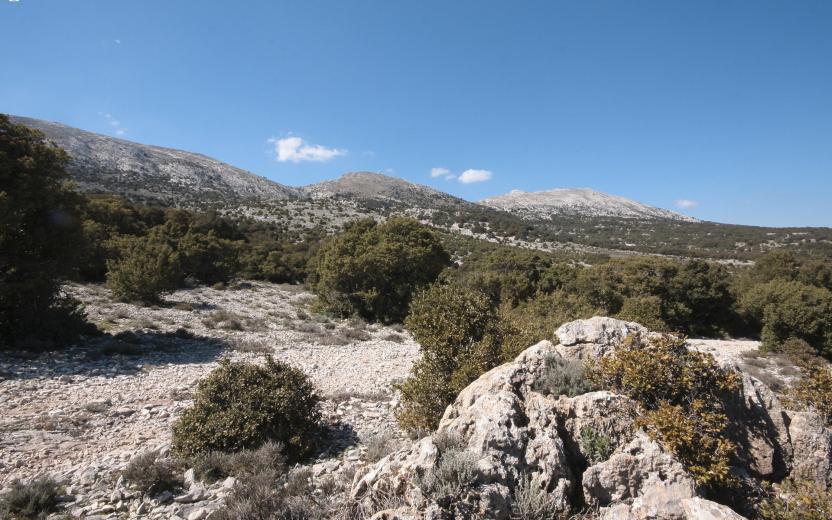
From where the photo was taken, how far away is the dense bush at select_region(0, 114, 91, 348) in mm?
11445

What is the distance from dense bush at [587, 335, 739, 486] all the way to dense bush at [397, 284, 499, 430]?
93.0 inches

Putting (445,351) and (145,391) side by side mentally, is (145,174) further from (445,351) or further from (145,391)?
(445,351)

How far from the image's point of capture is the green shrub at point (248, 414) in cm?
607

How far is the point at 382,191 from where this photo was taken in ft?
444

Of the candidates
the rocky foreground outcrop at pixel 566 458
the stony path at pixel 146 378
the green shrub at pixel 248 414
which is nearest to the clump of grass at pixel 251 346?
the stony path at pixel 146 378

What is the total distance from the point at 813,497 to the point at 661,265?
28310 millimetres

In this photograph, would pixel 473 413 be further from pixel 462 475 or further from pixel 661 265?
pixel 661 265

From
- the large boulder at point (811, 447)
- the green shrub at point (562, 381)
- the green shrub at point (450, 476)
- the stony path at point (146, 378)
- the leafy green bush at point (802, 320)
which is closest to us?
the green shrub at point (450, 476)

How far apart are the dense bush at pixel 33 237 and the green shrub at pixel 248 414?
30.6 feet

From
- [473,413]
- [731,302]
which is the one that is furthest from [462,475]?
[731,302]

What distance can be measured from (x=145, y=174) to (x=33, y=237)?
108728 mm

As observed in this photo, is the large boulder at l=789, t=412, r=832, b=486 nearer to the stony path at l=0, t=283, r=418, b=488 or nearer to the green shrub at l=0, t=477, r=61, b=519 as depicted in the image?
the stony path at l=0, t=283, r=418, b=488

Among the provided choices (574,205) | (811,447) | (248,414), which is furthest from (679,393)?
(574,205)

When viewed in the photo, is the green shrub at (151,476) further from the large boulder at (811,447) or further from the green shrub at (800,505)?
the large boulder at (811,447)
